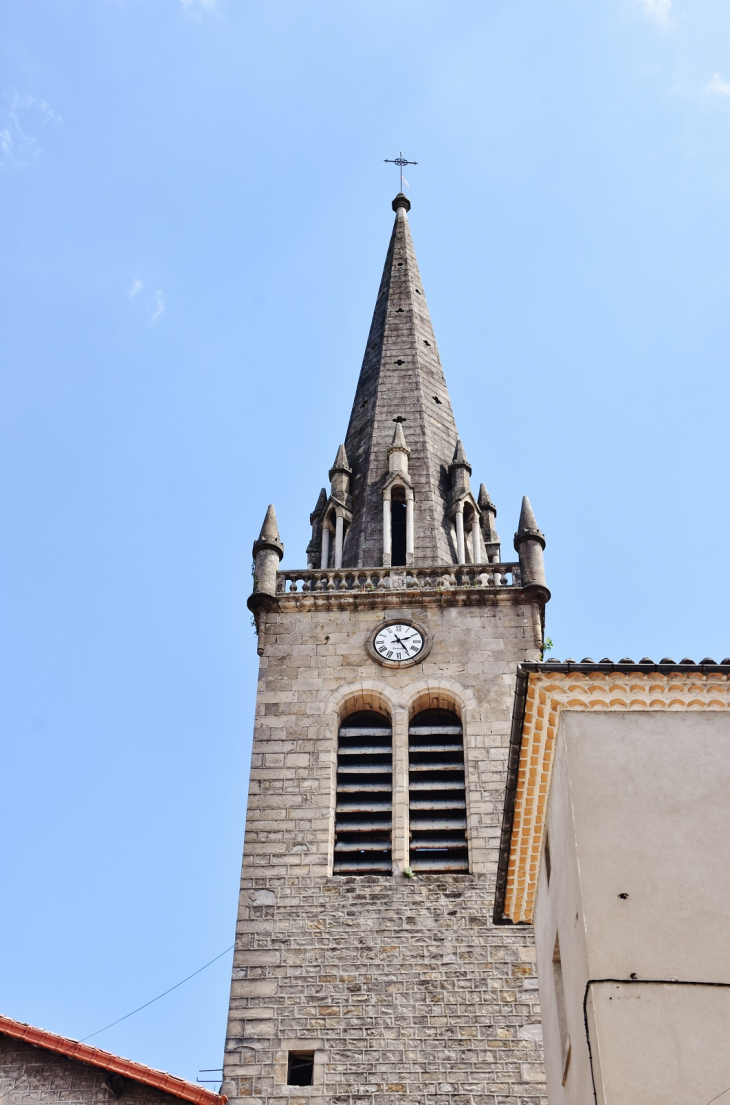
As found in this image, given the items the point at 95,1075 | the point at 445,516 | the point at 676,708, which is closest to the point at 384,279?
the point at 445,516

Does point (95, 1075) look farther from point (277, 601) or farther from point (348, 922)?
point (277, 601)

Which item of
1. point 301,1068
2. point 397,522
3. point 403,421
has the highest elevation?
point 403,421

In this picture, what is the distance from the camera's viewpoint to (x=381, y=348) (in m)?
30.6

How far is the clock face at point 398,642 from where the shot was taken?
2234 centimetres

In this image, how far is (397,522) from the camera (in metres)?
26.4

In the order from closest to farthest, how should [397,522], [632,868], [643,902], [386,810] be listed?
[643,902] → [632,868] → [386,810] → [397,522]

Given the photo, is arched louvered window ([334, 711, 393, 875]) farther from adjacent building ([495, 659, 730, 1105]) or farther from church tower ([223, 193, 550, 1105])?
adjacent building ([495, 659, 730, 1105])

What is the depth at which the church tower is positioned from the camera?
17641 millimetres

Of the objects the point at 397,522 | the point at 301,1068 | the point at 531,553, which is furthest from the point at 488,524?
the point at 301,1068

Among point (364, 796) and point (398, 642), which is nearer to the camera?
point (364, 796)

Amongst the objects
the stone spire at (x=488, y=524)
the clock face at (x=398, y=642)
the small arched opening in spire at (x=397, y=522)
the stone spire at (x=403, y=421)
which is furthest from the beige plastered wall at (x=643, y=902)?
the stone spire at (x=488, y=524)

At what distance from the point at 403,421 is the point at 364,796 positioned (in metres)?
9.90

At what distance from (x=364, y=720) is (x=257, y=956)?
4.50 m

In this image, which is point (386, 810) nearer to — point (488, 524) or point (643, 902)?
point (488, 524)
